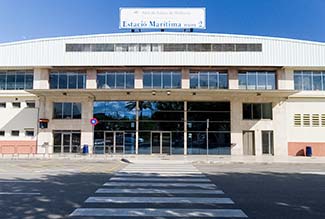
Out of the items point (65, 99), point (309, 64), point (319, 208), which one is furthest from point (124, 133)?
point (319, 208)

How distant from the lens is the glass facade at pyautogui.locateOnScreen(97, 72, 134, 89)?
99.3 feet

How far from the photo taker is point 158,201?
27.5 ft

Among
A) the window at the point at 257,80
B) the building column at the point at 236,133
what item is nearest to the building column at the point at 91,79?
the building column at the point at 236,133

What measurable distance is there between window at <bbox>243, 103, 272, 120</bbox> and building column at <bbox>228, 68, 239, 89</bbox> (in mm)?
2093

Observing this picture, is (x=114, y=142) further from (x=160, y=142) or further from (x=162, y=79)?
(x=162, y=79)

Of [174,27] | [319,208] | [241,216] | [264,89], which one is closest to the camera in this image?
[241,216]

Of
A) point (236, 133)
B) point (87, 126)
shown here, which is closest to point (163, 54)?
point (87, 126)

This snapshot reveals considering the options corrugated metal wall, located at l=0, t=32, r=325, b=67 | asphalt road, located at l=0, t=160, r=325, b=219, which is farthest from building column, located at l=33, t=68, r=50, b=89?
asphalt road, located at l=0, t=160, r=325, b=219

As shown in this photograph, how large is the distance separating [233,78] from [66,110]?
51.1 ft

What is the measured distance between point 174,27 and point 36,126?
624 inches

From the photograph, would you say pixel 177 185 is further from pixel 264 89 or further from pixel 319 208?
pixel 264 89

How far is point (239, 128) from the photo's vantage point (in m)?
29.8

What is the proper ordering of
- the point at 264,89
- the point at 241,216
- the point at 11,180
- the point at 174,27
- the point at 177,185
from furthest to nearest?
the point at 174,27 → the point at 264,89 → the point at 11,180 → the point at 177,185 → the point at 241,216

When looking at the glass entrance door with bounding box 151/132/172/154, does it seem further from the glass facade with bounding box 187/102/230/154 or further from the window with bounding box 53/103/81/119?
the window with bounding box 53/103/81/119
